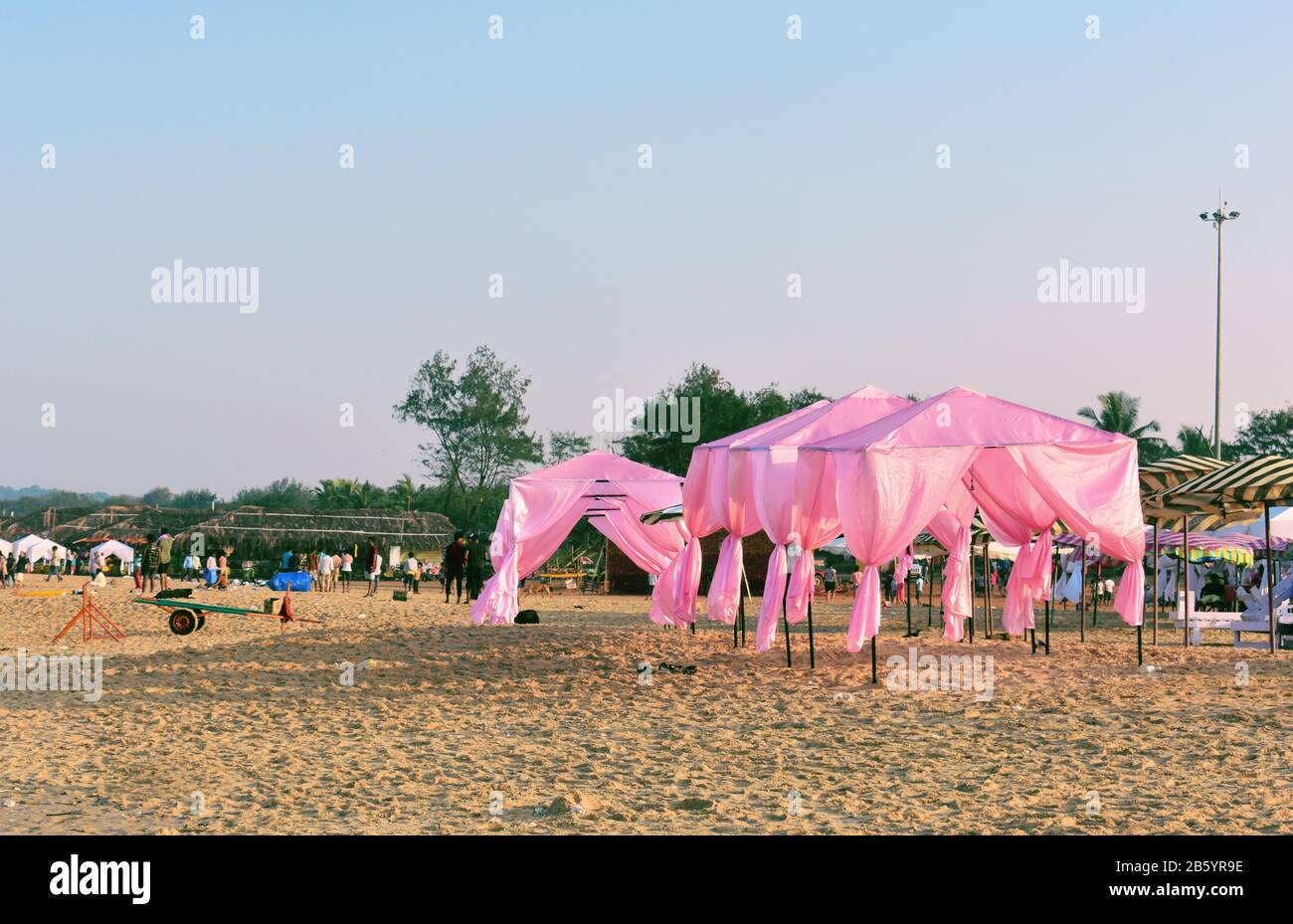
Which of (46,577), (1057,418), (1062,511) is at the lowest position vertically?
(46,577)

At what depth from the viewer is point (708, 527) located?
1608 centimetres

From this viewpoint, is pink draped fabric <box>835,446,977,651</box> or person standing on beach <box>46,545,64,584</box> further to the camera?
person standing on beach <box>46,545,64,584</box>

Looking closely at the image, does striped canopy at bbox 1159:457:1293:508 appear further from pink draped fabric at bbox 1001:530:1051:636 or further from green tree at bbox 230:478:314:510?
green tree at bbox 230:478:314:510

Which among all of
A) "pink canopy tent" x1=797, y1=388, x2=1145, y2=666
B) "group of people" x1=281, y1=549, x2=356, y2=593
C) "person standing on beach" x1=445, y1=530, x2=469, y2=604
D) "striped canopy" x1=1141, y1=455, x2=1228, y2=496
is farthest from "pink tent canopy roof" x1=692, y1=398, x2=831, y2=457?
"group of people" x1=281, y1=549, x2=356, y2=593

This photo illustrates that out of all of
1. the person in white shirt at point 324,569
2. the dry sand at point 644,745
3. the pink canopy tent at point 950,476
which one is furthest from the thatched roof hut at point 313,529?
the pink canopy tent at point 950,476

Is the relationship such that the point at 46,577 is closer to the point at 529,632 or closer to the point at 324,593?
the point at 324,593

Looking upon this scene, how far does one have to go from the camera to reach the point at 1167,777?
25.8 ft

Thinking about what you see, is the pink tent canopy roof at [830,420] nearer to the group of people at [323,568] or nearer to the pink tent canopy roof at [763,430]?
the pink tent canopy roof at [763,430]

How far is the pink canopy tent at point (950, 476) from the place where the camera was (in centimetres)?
1235

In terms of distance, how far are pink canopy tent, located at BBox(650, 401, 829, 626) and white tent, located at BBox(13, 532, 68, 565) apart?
120 ft

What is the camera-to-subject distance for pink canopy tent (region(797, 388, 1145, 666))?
12352mm

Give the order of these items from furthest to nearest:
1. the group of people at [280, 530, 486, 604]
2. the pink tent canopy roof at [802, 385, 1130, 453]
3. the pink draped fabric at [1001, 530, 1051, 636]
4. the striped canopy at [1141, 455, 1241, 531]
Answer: the group of people at [280, 530, 486, 604]
the striped canopy at [1141, 455, 1241, 531]
the pink draped fabric at [1001, 530, 1051, 636]
the pink tent canopy roof at [802, 385, 1130, 453]

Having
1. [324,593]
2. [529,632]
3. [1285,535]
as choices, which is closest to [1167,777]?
[529,632]
